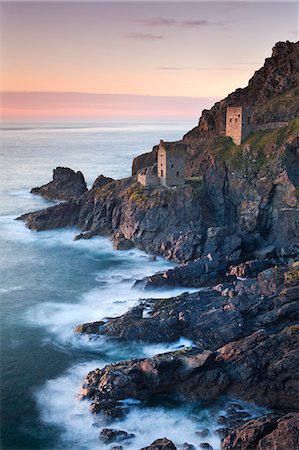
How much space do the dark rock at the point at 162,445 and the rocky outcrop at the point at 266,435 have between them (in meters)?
3.51

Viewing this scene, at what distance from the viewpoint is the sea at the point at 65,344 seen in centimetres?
3466

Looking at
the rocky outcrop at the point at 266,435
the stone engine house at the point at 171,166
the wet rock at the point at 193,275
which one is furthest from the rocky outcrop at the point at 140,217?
the rocky outcrop at the point at 266,435

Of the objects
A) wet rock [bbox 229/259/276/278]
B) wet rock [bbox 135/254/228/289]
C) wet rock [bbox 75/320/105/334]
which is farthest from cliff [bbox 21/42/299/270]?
wet rock [bbox 75/320/105/334]

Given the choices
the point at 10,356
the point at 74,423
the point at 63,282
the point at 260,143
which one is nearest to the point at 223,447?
the point at 74,423

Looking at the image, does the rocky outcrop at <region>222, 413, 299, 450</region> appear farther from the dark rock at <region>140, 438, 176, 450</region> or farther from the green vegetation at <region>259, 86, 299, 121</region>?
the green vegetation at <region>259, 86, 299, 121</region>

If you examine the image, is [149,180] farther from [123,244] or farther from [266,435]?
[266,435]

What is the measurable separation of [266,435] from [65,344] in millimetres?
21836

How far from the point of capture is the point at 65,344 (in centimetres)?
4609

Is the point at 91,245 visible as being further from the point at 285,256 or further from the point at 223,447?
the point at 223,447

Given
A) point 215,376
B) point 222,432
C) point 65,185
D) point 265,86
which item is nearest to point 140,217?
point 265,86

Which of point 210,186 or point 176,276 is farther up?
point 210,186

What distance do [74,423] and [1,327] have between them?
17.8 meters

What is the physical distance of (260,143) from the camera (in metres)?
78.9

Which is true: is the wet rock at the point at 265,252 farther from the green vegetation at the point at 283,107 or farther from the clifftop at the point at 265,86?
the clifftop at the point at 265,86
